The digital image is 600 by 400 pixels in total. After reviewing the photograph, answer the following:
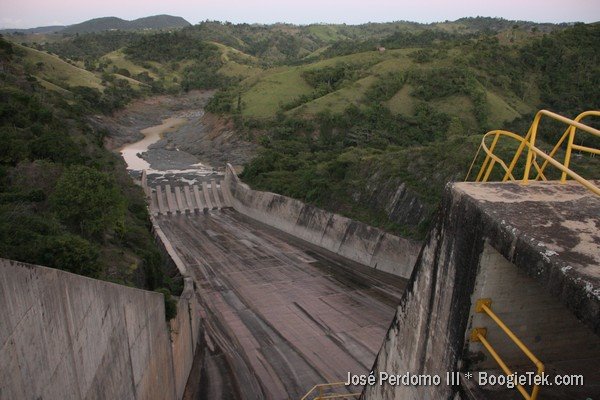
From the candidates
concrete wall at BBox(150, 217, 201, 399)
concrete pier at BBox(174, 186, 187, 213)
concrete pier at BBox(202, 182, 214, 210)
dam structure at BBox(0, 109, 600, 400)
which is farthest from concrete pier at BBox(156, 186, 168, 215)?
dam structure at BBox(0, 109, 600, 400)

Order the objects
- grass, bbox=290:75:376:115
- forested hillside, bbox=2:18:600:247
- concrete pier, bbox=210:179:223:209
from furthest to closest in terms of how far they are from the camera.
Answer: grass, bbox=290:75:376:115, concrete pier, bbox=210:179:223:209, forested hillside, bbox=2:18:600:247

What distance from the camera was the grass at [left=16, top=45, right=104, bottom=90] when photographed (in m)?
79.8

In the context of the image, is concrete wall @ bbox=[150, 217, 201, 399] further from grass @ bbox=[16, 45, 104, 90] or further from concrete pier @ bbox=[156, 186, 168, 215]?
grass @ bbox=[16, 45, 104, 90]

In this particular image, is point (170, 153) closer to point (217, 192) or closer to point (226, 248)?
point (217, 192)

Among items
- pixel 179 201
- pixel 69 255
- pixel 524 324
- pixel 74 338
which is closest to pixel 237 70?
pixel 179 201

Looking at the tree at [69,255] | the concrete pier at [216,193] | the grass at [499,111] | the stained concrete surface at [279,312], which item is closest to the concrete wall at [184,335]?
the stained concrete surface at [279,312]

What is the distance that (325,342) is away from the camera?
1989 centimetres

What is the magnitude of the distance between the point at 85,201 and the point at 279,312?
10.5m

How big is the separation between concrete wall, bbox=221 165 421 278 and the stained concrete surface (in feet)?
2.40

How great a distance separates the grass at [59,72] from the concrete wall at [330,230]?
5535 cm

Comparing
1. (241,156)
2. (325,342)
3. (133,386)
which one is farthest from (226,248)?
(241,156)

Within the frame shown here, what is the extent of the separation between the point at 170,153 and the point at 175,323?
48685mm

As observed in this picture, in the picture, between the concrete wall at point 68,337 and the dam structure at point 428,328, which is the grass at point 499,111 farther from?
the concrete wall at point 68,337

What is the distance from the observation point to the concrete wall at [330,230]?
26.5 meters
